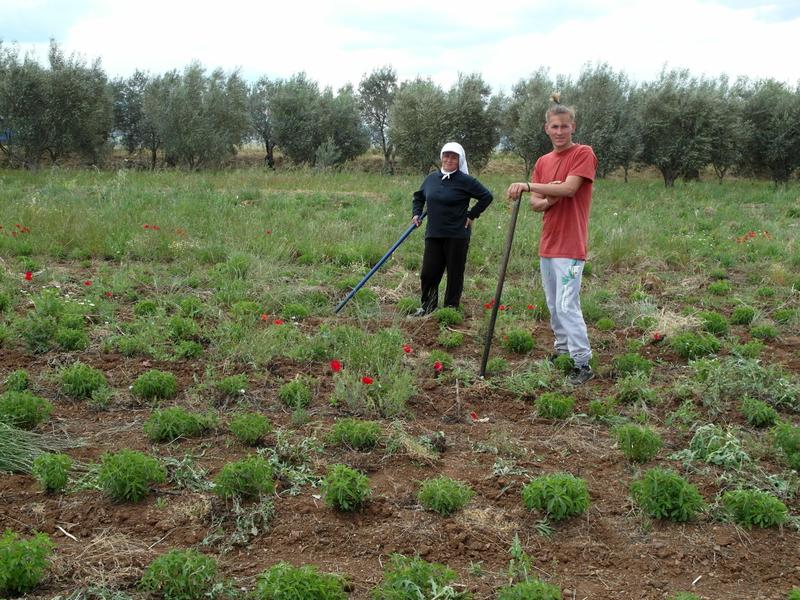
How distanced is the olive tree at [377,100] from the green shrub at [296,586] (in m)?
33.6

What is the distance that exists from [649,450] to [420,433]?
140 centimetres

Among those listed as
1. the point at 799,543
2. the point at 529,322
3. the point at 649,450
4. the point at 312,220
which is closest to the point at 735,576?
the point at 799,543

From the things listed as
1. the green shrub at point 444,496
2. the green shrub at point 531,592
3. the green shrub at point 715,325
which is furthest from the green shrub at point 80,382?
the green shrub at point 715,325

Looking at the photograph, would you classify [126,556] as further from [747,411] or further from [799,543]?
[747,411]

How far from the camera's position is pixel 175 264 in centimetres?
838

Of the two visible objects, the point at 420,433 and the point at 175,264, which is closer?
the point at 420,433

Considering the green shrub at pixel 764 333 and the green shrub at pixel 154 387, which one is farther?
the green shrub at pixel 764 333

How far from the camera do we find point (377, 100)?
119 ft

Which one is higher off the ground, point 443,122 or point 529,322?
point 443,122

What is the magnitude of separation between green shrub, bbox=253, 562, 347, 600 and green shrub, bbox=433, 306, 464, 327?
4100mm

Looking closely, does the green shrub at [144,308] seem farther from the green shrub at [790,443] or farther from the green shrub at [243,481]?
the green shrub at [790,443]

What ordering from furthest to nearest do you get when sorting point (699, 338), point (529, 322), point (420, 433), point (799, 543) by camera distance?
1. point (529, 322)
2. point (699, 338)
3. point (420, 433)
4. point (799, 543)

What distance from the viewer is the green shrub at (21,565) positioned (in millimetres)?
2859

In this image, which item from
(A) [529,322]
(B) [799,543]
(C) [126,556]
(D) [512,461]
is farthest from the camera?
(A) [529,322]
